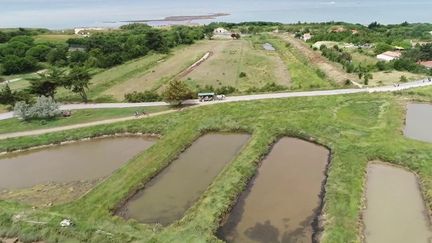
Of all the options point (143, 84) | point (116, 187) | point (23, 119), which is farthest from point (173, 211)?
point (143, 84)

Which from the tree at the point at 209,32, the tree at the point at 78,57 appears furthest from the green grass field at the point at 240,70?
the tree at the point at 209,32

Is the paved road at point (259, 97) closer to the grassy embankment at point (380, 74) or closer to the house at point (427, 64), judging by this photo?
the grassy embankment at point (380, 74)

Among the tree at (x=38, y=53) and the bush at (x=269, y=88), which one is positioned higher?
the tree at (x=38, y=53)

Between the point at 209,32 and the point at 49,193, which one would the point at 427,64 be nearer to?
the point at 49,193

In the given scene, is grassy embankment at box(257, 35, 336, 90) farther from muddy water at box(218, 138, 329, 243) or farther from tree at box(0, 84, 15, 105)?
tree at box(0, 84, 15, 105)

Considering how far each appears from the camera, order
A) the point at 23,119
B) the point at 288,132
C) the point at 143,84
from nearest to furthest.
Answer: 1. the point at 288,132
2. the point at 23,119
3. the point at 143,84

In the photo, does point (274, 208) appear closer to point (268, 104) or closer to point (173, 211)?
point (173, 211)

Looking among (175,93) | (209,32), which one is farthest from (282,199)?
(209,32)
